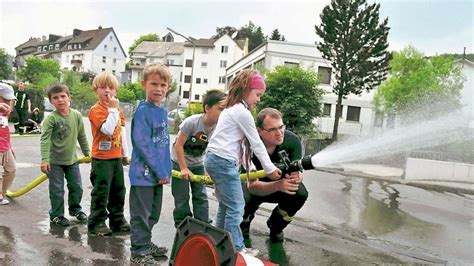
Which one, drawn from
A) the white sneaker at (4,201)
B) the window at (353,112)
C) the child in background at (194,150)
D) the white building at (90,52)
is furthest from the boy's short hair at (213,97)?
the white building at (90,52)

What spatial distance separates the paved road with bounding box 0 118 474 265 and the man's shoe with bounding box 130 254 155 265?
0.36 feet

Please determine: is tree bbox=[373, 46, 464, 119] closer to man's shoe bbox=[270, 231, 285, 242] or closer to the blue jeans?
man's shoe bbox=[270, 231, 285, 242]

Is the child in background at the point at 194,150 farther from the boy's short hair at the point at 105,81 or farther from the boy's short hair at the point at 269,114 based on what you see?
the boy's short hair at the point at 105,81

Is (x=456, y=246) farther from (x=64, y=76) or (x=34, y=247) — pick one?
(x=64, y=76)

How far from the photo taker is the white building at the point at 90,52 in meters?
96.8

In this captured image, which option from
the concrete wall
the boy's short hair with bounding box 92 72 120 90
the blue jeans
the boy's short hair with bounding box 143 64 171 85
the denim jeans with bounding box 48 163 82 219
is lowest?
the concrete wall

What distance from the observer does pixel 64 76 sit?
75688 mm

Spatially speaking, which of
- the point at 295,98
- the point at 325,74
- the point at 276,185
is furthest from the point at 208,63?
the point at 276,185

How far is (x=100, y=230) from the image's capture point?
15.8ft

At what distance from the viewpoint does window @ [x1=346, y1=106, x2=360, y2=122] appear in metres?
40.9

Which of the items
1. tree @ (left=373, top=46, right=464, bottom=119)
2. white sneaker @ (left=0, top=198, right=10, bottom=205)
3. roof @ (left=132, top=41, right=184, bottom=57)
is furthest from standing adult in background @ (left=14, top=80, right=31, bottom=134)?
roof @ (left=132, top=41, right=184, bottom=57)

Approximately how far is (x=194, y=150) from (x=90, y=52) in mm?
96138

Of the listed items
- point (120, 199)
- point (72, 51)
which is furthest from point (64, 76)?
point (120, 199)

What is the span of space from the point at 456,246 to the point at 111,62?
10166 cm
